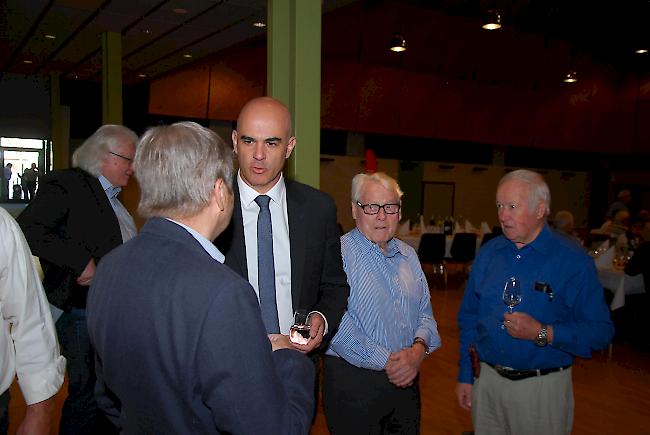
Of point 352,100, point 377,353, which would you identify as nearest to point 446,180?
point 352,100

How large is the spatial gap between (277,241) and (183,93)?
9.30 m

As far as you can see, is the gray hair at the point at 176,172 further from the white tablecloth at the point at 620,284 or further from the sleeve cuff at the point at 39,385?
the white tablecloth at the point at 620,284

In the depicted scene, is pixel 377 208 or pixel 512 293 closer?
pixel 512 293

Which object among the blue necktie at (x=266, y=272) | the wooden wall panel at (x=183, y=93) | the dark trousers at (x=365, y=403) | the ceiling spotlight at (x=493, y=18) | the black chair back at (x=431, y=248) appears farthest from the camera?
the wooden wall panel at (x=183, y=93)

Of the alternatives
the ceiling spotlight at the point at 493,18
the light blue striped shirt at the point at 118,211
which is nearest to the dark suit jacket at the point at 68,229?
the light blue striped shirt at the point at 118,211

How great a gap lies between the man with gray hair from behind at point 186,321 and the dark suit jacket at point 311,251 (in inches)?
27.7

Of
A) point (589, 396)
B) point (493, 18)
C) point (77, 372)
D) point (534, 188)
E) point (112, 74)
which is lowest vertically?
point (589, 396)

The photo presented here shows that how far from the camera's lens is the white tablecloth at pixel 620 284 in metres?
5.96

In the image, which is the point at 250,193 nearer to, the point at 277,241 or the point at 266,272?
the point at 277,241

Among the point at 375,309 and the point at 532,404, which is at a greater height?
the point at 375,309

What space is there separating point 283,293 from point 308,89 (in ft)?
5.03

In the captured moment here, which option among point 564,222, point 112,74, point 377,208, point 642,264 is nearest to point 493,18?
point 564,222

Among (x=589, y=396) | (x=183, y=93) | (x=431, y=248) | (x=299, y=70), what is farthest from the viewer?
(x=183, y=93)

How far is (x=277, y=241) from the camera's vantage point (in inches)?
81.5
